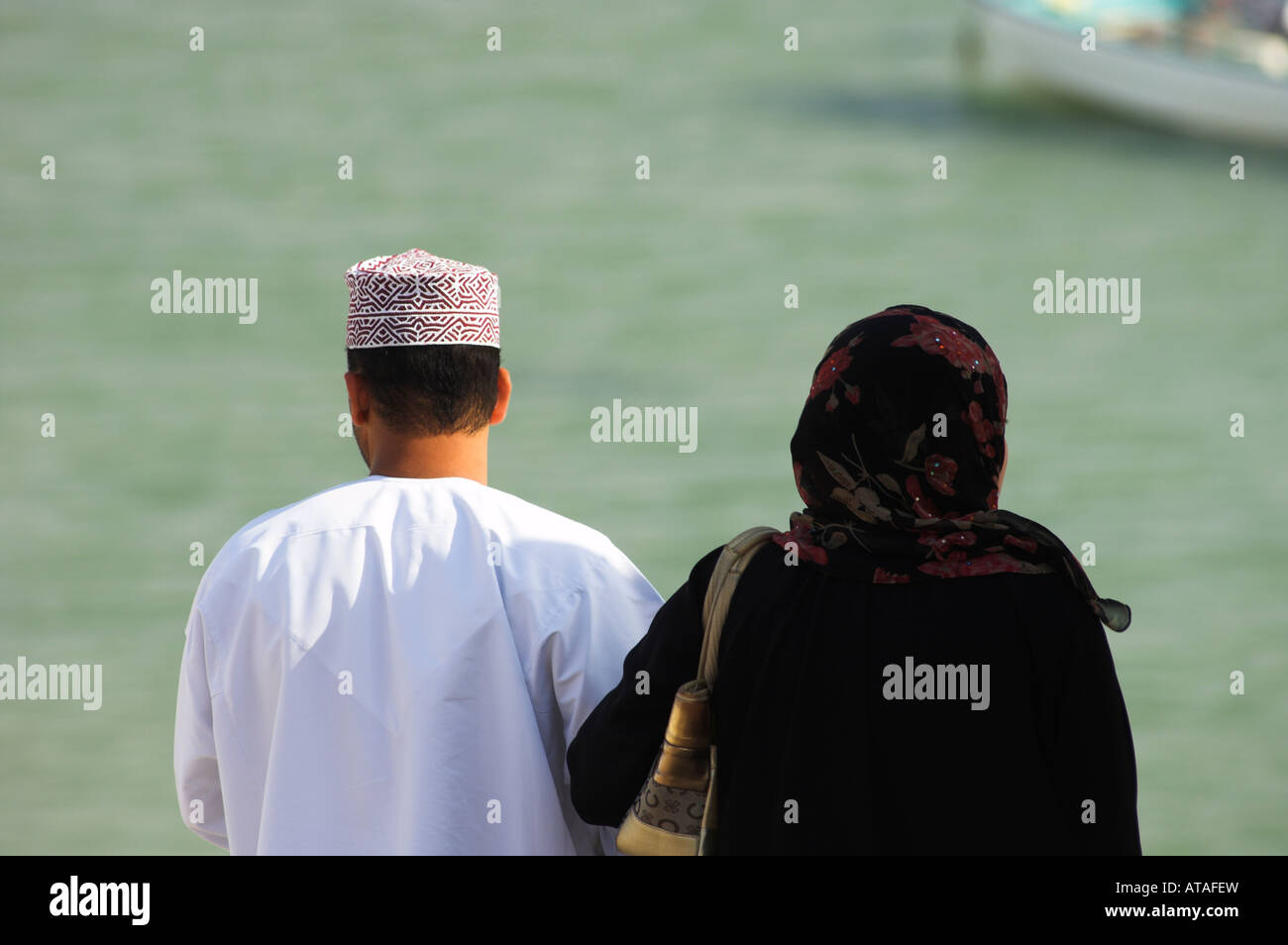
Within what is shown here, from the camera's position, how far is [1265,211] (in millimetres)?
11203

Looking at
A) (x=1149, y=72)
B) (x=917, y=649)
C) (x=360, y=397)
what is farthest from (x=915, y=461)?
(x=1149, y=72)

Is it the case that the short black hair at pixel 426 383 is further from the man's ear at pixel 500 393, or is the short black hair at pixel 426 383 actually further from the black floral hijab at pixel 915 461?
the black floral hijab at pixel 915 461

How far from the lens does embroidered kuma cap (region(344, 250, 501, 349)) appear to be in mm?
1680

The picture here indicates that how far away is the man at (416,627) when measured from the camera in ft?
5.39

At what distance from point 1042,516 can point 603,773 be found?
17.3 feet

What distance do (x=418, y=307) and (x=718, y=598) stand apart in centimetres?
49

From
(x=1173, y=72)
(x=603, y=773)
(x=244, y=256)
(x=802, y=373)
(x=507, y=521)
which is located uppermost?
(x=1173, y=72)

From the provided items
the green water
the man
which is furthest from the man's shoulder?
the green water

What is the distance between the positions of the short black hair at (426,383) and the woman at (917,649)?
1.35ft

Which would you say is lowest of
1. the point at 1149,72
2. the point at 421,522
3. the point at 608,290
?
the point at 421,522

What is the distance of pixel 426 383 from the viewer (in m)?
1.68

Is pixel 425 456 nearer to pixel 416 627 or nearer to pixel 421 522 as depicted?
pixel 421 522
